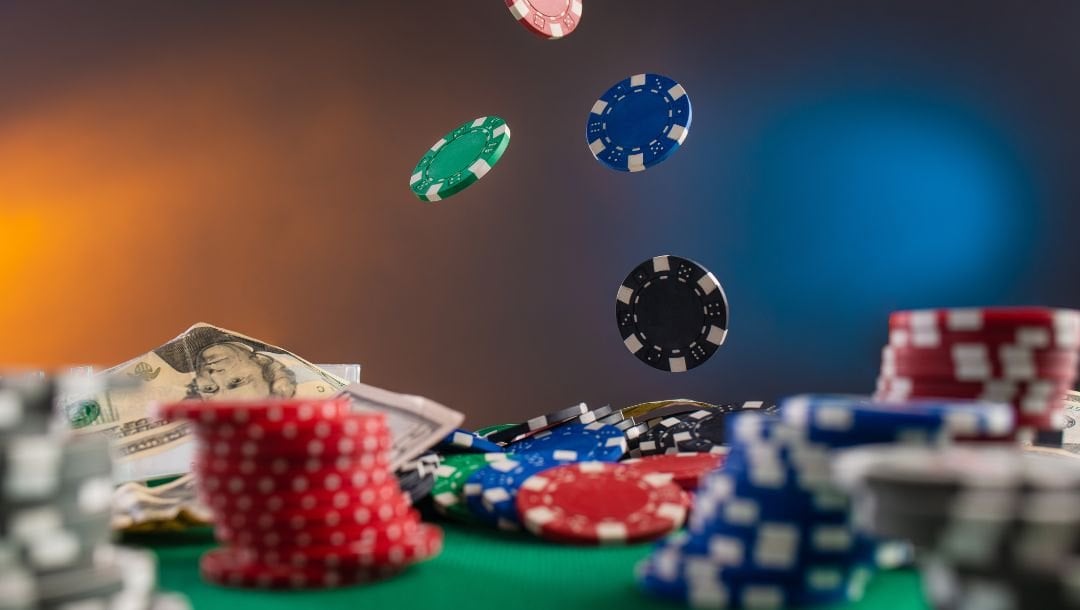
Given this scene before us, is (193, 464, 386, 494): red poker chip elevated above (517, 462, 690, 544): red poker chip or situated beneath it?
elevated above

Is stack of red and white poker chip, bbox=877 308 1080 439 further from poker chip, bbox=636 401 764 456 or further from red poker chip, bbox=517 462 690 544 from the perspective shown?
poker chip, bbox=636 401 764 456

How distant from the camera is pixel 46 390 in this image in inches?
46.2

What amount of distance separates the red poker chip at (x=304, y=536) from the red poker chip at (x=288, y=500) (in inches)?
1.4

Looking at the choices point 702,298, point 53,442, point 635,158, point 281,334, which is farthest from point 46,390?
point 281,334

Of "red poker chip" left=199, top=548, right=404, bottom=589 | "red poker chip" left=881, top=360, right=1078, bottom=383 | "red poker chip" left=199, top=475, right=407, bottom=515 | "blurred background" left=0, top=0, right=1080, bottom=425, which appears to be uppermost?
"blurred background" left=0, top=0, right=1080, bottom=425

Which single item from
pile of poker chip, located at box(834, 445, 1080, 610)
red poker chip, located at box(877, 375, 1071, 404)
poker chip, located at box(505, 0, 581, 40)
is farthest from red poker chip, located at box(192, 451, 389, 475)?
poker chip, located at box(505, 0, 581, 40)

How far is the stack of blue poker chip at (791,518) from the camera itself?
1.30m

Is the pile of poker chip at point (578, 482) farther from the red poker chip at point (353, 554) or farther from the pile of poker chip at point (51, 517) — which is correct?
the pile of poker chip at point (51, 517)

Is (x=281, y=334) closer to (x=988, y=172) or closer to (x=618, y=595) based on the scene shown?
(x=988, y=172)

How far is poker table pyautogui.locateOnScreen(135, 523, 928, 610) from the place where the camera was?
1414 mm

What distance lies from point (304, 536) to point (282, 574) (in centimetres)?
6

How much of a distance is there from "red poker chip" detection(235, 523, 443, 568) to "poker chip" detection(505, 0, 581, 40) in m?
2.83

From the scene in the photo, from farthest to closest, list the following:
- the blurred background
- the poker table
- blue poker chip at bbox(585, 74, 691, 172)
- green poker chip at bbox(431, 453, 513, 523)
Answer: the blurred background → blue poker chip at bbox(585, 74, 691, 172) → green poker chip at bbox(431, 453, 513, 523) → the poker table

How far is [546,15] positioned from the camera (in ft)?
13.8
